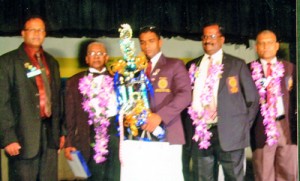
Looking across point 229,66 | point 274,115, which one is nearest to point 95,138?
point 229,66

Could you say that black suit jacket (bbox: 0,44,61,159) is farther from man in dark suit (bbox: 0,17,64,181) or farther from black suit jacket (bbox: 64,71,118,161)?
black suit jacket (bbox: 64,71,118,161)

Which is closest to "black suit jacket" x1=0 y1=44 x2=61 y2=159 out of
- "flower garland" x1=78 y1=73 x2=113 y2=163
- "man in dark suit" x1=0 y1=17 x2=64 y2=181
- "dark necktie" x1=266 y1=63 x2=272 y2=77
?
"man in dark suit" x1=0 y1=17 x2=64 y2=181

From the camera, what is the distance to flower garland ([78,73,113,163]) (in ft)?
11.5

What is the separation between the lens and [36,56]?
11.3ft

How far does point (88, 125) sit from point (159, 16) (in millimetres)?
1043

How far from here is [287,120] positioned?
371 centimetres

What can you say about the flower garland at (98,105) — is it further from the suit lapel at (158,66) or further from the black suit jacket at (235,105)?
the black suit jacket at (235,105)

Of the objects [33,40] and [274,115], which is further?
[274,115]

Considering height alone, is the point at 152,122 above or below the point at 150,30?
below

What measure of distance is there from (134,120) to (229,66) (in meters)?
0.81

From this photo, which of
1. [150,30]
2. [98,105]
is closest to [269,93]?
[150,30]

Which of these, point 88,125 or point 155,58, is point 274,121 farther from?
point 88,125

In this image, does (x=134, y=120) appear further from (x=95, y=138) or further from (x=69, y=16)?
(x=69, y=16)

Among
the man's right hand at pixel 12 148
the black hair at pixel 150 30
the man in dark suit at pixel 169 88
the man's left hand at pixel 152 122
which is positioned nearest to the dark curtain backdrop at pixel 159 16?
the black hair at pixel 150 30
